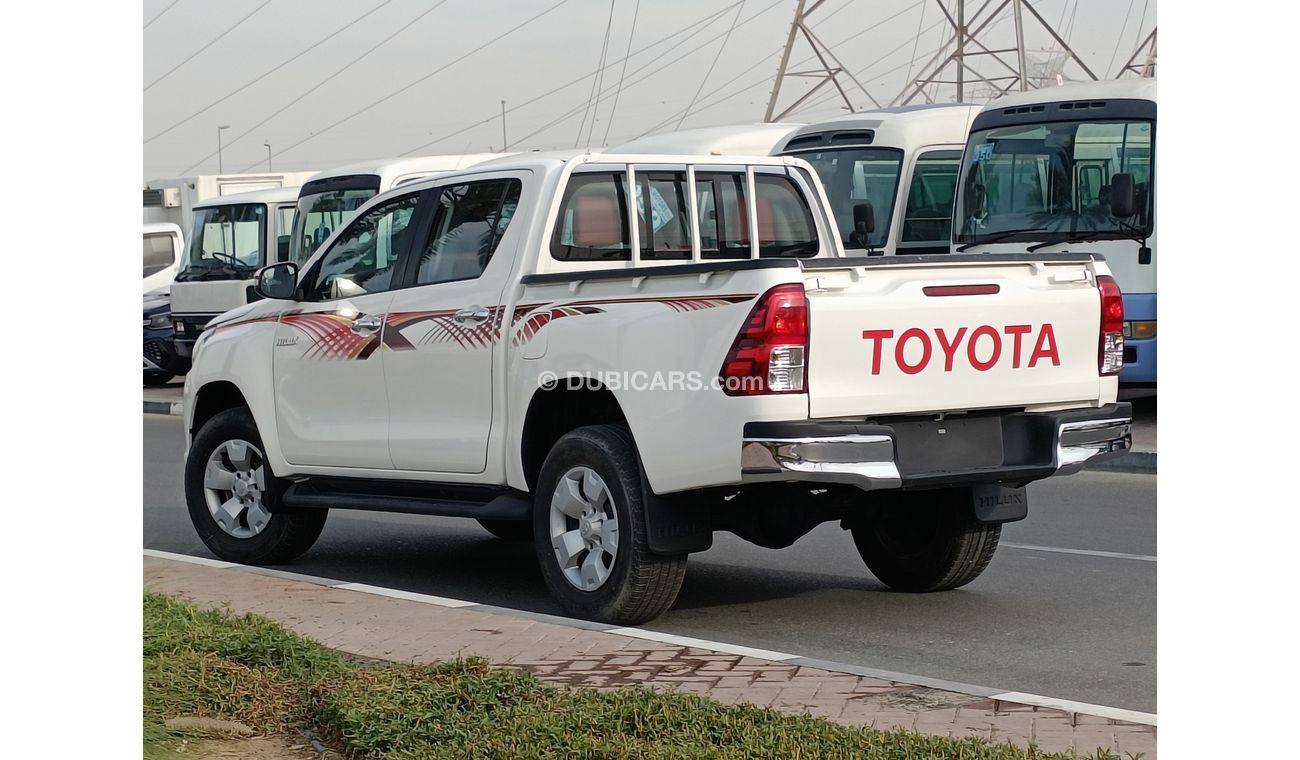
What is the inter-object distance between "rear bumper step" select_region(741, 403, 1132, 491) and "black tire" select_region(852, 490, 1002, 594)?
0.72 meters

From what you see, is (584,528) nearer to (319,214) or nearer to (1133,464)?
(1133,464)

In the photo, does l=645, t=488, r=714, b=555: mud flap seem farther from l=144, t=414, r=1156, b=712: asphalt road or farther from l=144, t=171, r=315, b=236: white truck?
l=144, t=171, r=315, b=236: white truck

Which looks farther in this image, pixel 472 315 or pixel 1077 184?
pixel 1077 184

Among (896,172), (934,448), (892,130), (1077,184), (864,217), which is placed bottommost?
(934,448)

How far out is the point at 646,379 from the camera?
6938mm

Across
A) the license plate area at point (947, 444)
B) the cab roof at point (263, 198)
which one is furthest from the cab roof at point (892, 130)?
the license plate area at point (947, 444)

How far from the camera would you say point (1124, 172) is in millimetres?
15703

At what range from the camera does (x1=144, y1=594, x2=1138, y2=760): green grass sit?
478 centimetres

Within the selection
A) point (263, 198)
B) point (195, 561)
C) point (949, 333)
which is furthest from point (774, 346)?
point (263, 198)

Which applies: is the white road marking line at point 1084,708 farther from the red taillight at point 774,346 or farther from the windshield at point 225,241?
the windshield at point 225,241

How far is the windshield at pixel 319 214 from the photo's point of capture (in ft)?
67.6

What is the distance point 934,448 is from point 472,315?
2.26m

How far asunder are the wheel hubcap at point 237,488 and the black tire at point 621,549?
2.41 m
